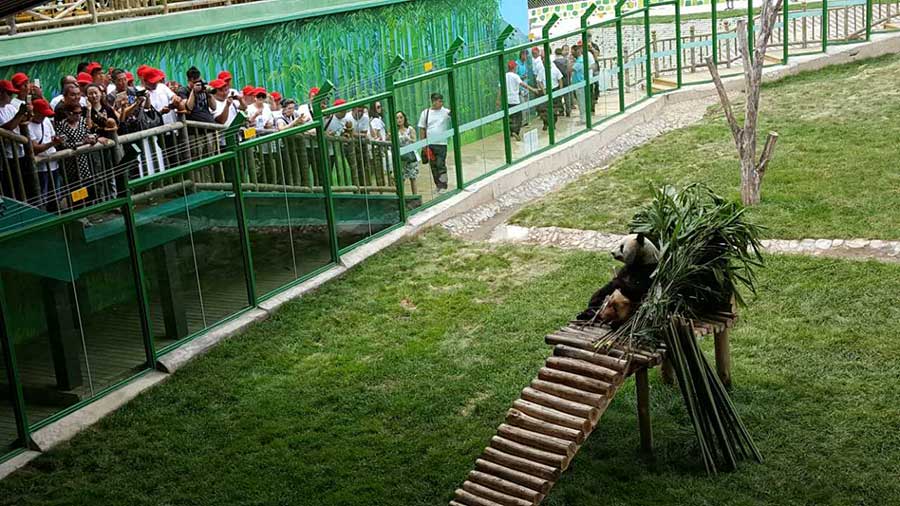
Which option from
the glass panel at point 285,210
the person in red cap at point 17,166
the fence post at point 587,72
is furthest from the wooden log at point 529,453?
the fence post at point 587,72

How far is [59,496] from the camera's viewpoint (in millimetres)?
9352

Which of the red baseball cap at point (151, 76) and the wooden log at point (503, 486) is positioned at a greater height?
the red baseball cap at point (151, 76)

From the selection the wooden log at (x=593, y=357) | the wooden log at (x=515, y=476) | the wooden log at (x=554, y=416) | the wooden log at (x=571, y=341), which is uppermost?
the wooden log at (x=571, y=341)

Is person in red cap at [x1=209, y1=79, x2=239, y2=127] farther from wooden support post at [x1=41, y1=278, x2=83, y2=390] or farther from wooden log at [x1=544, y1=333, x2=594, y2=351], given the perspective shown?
wooden log at [x1=544, y1=333, x2=594, y2=351]

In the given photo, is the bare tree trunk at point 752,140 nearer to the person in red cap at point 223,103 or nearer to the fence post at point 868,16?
the person in red cap at point 223,103

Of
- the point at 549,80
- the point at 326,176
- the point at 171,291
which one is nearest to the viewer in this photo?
the point at 171,291

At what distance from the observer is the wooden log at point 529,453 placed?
8039 mm

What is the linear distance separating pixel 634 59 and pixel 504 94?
4.67 metres

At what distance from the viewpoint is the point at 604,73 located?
66.9 feet

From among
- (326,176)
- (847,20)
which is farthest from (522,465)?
(847,20)

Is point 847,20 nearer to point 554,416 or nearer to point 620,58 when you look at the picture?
point 620,58

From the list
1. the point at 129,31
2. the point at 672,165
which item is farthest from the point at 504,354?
the point at 129,31

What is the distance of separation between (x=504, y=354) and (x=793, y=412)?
2.95m

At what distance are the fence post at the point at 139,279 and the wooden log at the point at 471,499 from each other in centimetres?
444
